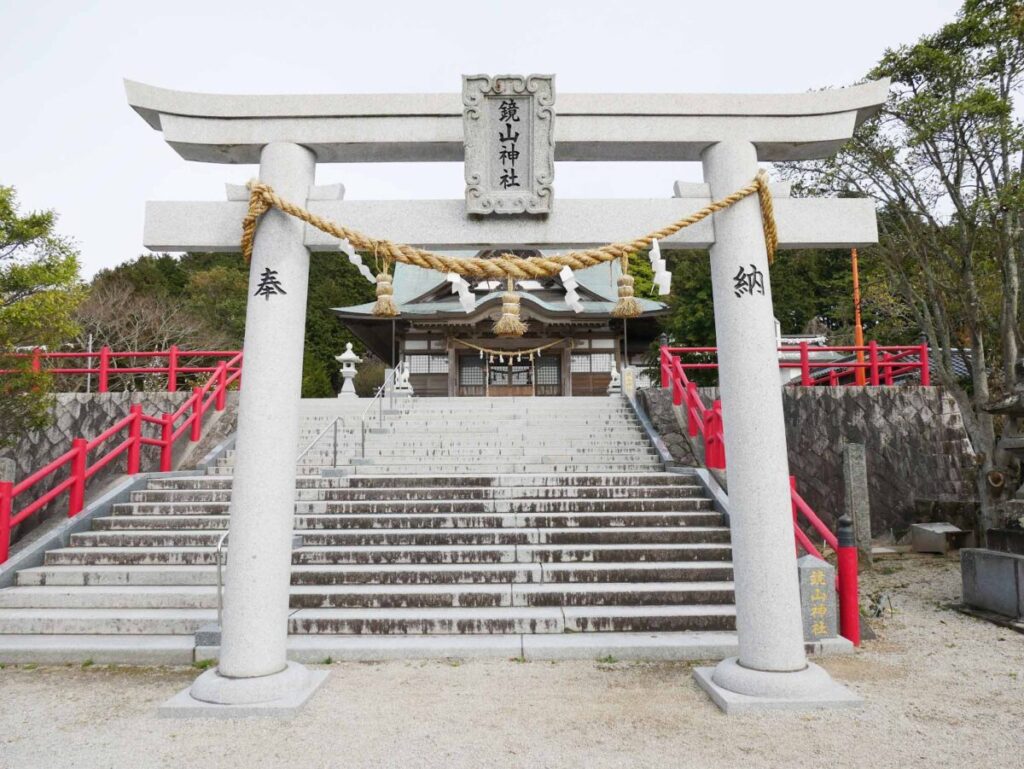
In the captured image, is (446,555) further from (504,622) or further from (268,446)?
(268,446)

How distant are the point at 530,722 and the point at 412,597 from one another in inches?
86.9

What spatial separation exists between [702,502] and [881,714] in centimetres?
377

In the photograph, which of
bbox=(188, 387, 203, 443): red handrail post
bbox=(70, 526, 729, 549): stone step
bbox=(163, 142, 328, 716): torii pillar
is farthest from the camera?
bbox=(188, 387, 203, 443): red handrail post

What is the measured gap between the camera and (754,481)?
3994 mm

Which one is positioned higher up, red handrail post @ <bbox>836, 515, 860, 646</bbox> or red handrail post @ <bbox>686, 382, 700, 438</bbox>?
red handrail post @ <bbox>686, 382, 700, 438</bbox>

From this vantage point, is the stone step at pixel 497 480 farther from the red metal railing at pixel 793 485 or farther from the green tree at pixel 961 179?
the green tree at pixel 961 179

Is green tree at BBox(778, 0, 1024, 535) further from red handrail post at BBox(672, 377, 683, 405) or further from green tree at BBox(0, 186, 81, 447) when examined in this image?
green tree at BBox(0, 186, 81, 447)

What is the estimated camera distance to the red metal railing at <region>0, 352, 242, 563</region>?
6422 millimetres

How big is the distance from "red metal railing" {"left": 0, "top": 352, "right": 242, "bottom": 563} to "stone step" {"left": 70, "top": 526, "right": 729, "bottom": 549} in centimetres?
60

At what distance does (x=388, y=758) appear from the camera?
3.26 meters

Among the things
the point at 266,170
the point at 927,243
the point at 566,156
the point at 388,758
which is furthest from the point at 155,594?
the point at 927,243

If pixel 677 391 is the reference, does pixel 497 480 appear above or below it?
below

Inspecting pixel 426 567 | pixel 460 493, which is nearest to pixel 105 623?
pixel 426 567

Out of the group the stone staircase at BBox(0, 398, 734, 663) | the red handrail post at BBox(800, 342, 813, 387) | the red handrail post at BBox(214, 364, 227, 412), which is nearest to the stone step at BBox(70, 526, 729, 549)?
the stone staircase at BBox(0, 398, 734, 663)
